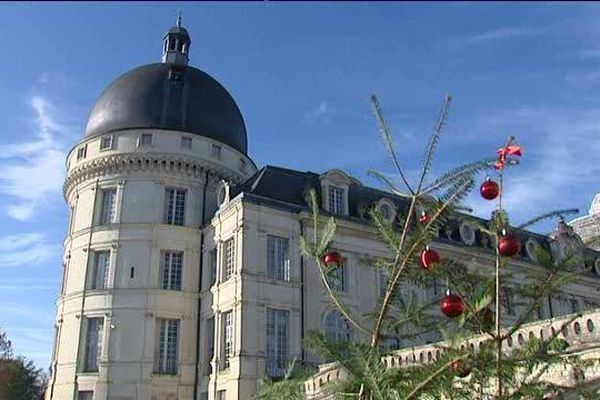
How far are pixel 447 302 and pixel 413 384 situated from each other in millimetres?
847

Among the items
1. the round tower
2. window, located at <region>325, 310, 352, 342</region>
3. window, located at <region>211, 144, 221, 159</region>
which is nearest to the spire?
the round tower

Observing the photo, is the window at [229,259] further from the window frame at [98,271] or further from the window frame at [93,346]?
the window frame at [93,346]

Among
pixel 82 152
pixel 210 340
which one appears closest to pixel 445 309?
pixel 210 340

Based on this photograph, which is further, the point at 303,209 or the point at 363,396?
the point at 303,209

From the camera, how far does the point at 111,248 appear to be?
29.5 metres

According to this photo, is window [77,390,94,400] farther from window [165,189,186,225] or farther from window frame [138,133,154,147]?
window frame [138,133,154,147]

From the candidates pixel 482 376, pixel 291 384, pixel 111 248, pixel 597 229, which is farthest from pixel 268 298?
pixel 597 229

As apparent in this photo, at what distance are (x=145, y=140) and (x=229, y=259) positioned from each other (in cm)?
749

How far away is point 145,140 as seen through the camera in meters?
30.8

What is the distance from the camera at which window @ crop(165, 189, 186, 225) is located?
3027cm

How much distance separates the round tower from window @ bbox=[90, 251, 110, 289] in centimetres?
5

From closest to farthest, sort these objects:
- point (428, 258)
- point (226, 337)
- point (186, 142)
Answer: point (428, 258)
point (226, 337)
point (186, 142)

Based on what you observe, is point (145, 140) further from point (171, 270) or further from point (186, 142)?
point (171, 270)

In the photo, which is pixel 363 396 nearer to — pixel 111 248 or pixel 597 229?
pixel 111 248
